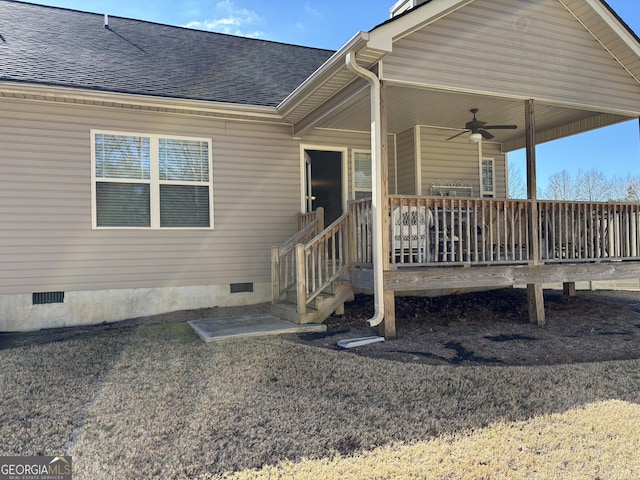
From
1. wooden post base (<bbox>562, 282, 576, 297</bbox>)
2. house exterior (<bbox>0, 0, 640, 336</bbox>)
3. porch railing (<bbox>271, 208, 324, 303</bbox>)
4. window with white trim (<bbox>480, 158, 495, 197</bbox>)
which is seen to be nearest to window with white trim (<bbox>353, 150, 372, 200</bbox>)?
house exterior (<bbox>0, 0, 640, 336</bbox>)

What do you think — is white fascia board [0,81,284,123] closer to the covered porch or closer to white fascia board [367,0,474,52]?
the covered porch

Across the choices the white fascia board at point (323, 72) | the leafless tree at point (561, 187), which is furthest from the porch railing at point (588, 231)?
the leafless tree at point (561, 187)

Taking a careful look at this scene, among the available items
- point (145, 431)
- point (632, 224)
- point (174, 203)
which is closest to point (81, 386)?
point (145, 431)

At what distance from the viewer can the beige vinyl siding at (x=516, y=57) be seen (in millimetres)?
5680

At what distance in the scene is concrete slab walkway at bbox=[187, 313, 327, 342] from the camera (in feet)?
18.2

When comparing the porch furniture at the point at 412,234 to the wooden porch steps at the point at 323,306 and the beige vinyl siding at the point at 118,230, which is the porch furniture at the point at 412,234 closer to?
the wooden porch steps at the point at 323,306

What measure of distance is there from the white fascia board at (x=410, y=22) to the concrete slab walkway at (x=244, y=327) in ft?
11.4

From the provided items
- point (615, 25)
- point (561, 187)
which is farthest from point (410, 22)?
point (561, 187)

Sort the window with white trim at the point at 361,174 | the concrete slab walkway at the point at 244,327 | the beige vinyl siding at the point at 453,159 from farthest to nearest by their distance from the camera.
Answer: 1. the beige vinyl siding at the point at 453,159
2. the window with white trim at the point at 361,174
3. the concrete slab walkway at the point at 244,327

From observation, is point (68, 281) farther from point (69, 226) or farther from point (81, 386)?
point (81, 386)

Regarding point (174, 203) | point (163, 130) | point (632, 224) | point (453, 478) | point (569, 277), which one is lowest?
point (453, 478)

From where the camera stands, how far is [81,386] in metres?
3.97

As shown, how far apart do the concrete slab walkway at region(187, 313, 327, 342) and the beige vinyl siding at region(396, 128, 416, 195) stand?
13.3ft

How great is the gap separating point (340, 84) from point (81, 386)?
457 centimetres
